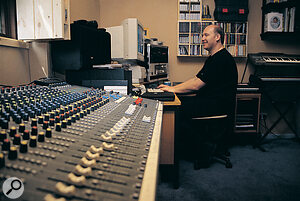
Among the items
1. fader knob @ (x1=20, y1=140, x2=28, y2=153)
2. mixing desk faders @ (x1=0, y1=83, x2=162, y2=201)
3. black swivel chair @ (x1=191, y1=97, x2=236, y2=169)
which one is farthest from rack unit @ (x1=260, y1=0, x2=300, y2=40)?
fader knob @ (x1=20, y1=140, x2=28, y2=153)

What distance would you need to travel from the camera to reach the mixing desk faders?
419 millimetres

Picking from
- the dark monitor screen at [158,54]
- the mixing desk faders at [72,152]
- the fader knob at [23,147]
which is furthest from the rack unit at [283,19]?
the fader knob at [23,147]

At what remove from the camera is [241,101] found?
10.4ft

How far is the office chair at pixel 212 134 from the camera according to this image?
235cm

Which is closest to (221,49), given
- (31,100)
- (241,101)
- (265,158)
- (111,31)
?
(241,101)

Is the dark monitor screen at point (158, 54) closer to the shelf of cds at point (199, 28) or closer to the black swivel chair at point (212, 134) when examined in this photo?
the shelf of cds at point (199, 28)

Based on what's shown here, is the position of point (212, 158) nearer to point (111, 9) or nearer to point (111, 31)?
point (111, 31)

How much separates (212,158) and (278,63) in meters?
1.67

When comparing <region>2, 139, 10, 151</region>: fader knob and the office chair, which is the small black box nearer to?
the office chair

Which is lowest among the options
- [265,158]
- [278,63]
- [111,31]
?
[265,158]

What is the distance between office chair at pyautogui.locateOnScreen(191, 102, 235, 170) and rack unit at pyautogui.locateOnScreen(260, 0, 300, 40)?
5.57 ft

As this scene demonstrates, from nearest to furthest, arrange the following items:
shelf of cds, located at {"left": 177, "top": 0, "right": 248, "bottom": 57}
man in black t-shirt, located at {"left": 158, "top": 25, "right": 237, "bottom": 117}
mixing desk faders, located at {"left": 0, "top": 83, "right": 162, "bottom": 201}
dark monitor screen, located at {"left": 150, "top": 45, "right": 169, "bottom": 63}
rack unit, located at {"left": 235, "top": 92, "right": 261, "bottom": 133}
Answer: mixing desk faders, located at {"left": 0, "top": 83, "right": 162, "bottom": 201} → man in black t-shirt, located at {"left": 158, "top": 25, "right": 237, "bottom": 117} → dark monitor screen, located at {"left": 150, "top": 45, "right": 169, "bottom": 63} → rack unit, located at {"left": 235, "top": 92, "right": 261, "bottom": 133} → shelf of cds, located at {"left": 177, "top": 0, "right": 248, "bottom": 57}

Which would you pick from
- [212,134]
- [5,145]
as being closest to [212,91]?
[212,134]

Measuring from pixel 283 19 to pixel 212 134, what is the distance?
2.12 meters
